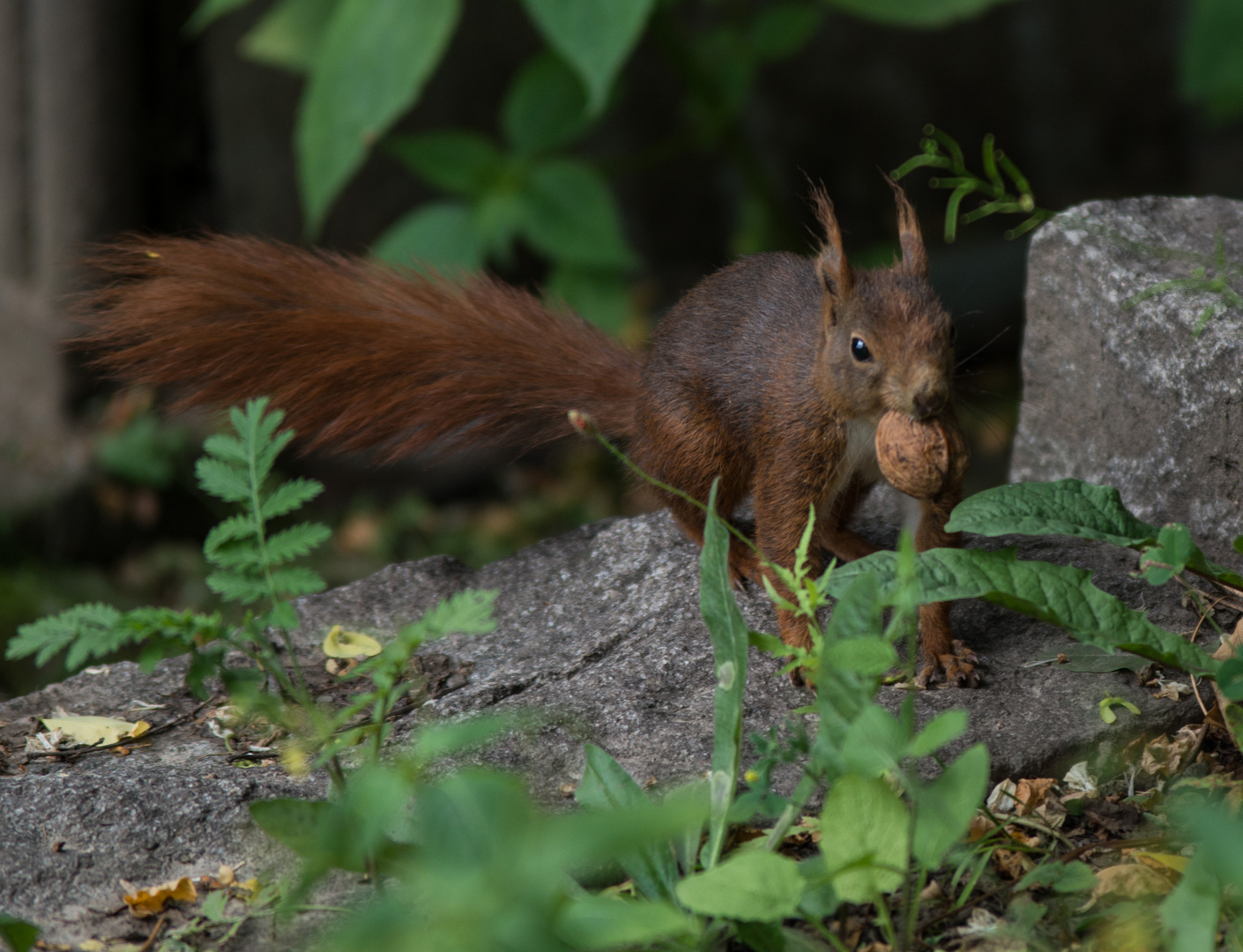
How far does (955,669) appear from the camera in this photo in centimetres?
185

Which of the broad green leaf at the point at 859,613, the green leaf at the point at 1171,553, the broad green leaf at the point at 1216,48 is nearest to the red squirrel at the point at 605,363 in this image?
the green leaf at the point at 1171,553

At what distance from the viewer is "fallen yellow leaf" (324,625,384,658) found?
206 cm

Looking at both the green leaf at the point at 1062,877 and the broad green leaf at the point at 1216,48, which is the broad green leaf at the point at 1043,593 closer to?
the green leaf at the point at 1062,877

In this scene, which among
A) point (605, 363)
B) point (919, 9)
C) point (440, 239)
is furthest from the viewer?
point (440, 239)

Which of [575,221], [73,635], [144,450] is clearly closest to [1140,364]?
[73,635]

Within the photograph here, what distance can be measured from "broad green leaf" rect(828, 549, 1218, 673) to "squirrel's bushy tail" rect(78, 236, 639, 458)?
0.72 metres

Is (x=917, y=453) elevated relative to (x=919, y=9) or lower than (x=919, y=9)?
lower

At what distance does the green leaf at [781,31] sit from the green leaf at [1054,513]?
8.27 ft

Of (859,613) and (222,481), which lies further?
(222,481)

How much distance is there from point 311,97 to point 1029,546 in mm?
2161

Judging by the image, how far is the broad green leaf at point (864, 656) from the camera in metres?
1.29

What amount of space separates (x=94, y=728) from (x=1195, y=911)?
148cm

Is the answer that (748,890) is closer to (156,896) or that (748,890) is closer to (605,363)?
(156,896)

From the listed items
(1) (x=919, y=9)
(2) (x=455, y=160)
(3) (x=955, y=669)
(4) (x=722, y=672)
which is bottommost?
(3) (x=955, y=669)
